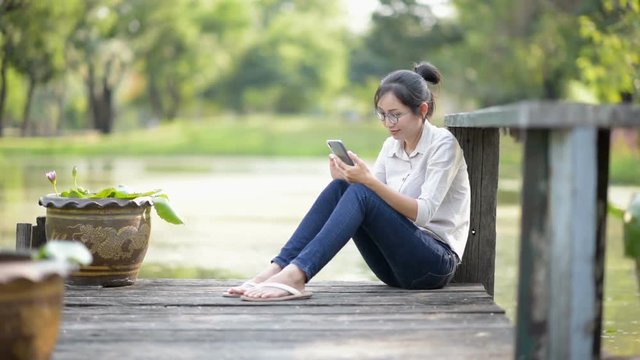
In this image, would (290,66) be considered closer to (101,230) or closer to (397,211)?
(101,230)

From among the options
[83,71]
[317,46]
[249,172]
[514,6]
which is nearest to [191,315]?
[249,172]

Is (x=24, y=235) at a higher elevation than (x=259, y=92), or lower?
lower

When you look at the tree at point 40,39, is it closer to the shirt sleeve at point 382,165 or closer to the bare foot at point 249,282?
the shirt sleeve at point 382,165

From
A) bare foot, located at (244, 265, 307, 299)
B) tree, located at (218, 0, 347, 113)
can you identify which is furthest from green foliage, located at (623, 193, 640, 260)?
tree, located at (218, 0, 347, 113)

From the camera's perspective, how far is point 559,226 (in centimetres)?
282

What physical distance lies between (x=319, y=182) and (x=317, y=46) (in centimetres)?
3613

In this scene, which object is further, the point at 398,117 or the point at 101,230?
the point at 101,230

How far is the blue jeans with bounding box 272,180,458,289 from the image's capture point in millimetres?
4023

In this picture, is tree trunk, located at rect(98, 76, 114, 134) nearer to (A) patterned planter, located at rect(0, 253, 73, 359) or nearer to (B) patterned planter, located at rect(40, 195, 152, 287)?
(B) patterned planter, located at rect(40, 195, 152, 287)

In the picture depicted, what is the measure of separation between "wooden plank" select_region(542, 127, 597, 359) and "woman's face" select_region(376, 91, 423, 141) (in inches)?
55.4

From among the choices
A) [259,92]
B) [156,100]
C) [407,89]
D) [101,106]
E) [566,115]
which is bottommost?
[566,115]

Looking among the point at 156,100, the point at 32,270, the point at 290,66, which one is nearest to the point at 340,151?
the point at 32,270

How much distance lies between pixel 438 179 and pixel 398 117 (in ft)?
1.01

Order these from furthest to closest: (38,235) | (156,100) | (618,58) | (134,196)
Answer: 1. (156,100)
2. (618,58)
3. (38,235)
4. (134,196)
